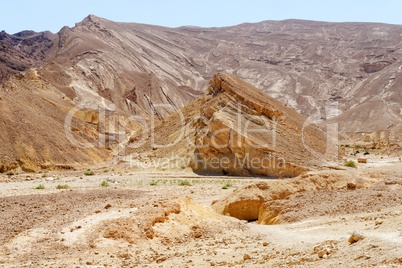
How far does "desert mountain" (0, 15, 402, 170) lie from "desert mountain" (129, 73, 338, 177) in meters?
6.15

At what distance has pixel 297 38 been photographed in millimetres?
146250

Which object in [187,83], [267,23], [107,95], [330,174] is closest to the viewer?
[330,174]

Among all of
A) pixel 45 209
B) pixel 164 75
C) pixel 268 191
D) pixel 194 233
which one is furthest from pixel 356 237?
pixel 164 75

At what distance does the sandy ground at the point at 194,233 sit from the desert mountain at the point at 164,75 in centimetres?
1769

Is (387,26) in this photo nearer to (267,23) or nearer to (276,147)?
(267,23)

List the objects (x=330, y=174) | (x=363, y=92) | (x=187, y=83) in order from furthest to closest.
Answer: (x=187, y=83) < (x=363, y=92) < (x=330, y=174)

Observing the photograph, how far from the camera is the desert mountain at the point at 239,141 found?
26.9 metres

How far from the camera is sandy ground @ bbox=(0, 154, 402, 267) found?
6.91 m

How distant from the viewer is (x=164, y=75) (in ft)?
365

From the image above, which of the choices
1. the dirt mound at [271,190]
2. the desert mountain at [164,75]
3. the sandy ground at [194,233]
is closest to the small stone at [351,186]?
the dirt mound at [271,190]

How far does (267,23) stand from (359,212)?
563 ft

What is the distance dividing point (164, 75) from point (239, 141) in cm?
8591

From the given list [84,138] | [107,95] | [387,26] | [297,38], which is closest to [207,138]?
[84,138]

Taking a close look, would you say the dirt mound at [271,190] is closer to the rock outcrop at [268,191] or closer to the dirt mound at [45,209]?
the rock outcrop at [268,191]
